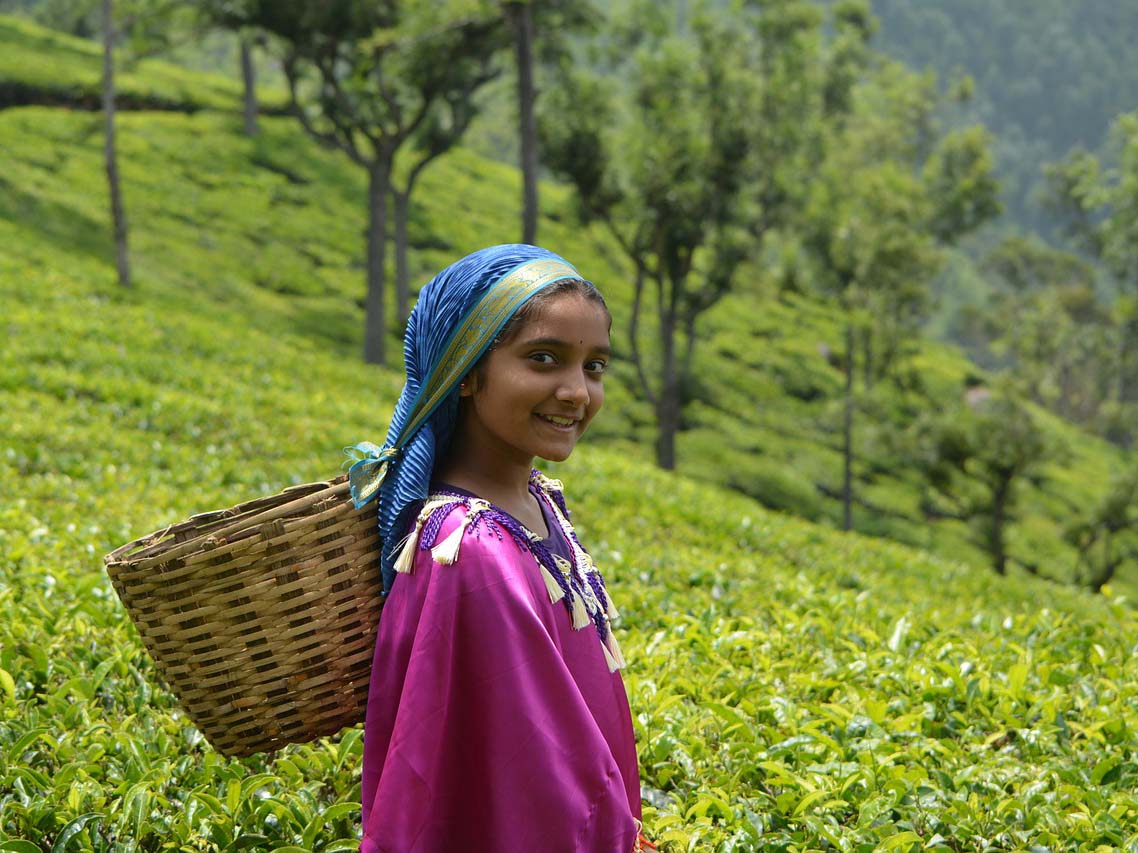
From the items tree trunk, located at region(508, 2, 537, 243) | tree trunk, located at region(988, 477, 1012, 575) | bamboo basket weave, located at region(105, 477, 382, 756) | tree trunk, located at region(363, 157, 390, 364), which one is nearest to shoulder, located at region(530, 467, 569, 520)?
bamboo basket weave, located at region(105, 477, 382, 756)

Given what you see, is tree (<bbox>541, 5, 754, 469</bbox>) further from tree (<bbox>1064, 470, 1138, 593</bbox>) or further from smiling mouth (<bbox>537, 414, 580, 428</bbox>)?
smiling mouth (<bbox>537, 414, 580, 428</bbox>)

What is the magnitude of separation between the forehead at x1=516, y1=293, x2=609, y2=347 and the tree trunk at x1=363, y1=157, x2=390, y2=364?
1859cm

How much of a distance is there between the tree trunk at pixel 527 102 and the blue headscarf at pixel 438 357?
494 inches

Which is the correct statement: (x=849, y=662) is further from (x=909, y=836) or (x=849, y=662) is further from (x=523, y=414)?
(x=523, y=414)

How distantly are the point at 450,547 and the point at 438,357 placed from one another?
1.65ft

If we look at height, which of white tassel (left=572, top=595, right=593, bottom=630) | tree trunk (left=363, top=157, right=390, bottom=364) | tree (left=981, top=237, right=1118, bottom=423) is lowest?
tree (left=981, top=237, right=1118, bottom=423)

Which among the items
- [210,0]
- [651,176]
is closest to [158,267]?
[210,0]

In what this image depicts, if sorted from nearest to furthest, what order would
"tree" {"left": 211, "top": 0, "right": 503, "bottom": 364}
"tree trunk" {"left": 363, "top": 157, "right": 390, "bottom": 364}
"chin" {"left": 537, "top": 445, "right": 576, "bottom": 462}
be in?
"chin" {"left": 537, "top": 445, "right": 576, "bottom": 462} → "tree" {"left": 211, "top": 0, "right": 503, "bottom": 364} → "tree trunk" {"left": 363, "top": 157, "right": 390, "bottom": 364}

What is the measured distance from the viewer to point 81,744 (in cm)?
395

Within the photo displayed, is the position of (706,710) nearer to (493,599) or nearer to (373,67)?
(493,599)

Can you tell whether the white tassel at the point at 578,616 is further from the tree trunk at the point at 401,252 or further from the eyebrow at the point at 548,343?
the tree trunk at the point at 401,252

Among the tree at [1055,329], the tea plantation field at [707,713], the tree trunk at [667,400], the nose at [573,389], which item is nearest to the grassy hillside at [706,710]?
the tea plantation field at [707,713]

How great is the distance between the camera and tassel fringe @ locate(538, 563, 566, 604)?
8.73 feet

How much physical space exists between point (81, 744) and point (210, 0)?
58.0ft
